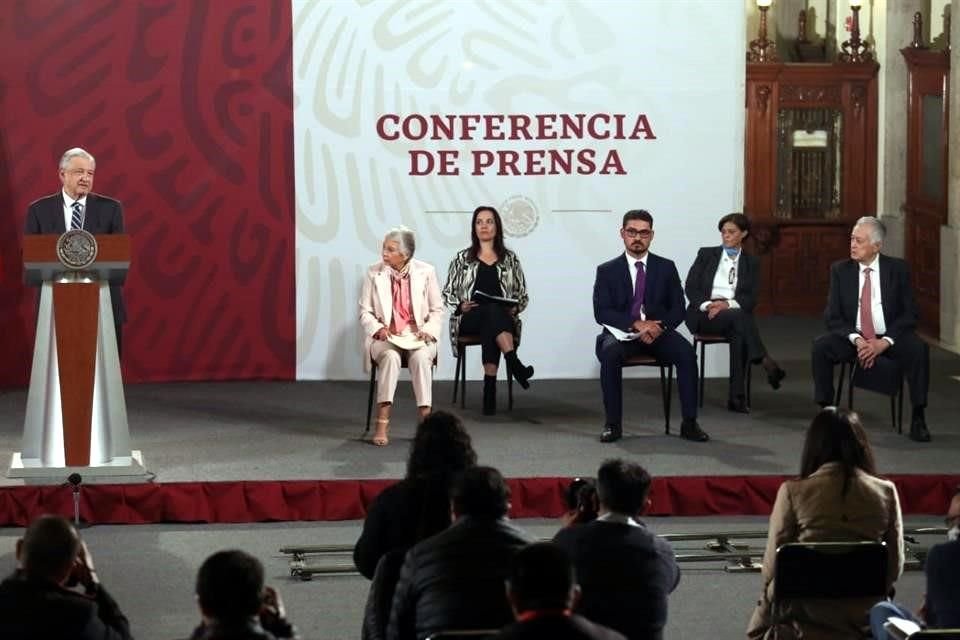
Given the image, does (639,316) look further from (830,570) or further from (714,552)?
(830,570)

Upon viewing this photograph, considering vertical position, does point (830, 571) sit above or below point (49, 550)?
below

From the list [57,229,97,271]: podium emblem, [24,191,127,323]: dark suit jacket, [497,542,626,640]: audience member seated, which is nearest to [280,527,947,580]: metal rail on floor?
[57,229,97,271]: podium emblem

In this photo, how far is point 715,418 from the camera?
867cm

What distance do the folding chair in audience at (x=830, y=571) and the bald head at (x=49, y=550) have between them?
185 cm

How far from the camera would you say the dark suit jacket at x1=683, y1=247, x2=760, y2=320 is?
29.1 ft

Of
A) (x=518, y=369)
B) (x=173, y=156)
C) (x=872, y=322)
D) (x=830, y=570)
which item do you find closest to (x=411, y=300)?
(x=518, y=369)

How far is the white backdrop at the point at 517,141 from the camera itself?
31.4ft

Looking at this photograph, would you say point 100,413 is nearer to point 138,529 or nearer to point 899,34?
point 138,529

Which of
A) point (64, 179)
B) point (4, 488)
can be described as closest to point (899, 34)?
point (64, 179)

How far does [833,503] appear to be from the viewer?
484 centimetres

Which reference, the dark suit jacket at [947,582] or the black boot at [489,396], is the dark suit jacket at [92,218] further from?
the dark suit jacket at [947,582]

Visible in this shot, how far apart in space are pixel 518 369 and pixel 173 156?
2.22m

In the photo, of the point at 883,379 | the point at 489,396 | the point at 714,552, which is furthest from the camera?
the point at 489,396

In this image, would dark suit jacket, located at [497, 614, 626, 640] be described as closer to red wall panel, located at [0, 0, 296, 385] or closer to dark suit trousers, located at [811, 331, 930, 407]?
dark suit trousers, located at [811, 331, 930, 407]
